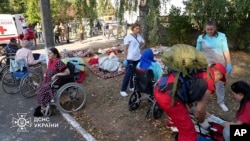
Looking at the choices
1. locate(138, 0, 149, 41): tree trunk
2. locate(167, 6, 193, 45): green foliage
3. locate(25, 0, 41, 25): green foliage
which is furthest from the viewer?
locate(25, 0, 41, 25): green foliage

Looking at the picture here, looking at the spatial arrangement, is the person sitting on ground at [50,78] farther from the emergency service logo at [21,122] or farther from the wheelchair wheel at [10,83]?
the wheelchair wheel at [10,83]

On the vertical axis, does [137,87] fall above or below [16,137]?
above

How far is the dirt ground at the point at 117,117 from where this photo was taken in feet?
14.1

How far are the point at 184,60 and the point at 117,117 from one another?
8.30 feet

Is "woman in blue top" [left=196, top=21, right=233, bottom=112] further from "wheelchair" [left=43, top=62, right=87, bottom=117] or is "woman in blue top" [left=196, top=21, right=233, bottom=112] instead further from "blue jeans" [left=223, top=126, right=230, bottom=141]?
"wheelchair" [left=43, top=62, right=87, bottom=117]

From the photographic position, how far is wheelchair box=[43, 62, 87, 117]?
5.18m

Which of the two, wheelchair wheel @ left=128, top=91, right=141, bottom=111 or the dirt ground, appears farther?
wheelchair wheel @ left=128, top=91, right=141, bottom=111

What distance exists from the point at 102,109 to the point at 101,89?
3.88 ft

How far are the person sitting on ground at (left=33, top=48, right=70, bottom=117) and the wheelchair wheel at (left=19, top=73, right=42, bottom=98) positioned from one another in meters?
1.25

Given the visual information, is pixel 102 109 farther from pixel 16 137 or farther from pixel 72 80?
pixel 16 137

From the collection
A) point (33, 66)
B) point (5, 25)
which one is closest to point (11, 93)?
point (33, 66)

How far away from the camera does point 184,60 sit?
269 centimetres

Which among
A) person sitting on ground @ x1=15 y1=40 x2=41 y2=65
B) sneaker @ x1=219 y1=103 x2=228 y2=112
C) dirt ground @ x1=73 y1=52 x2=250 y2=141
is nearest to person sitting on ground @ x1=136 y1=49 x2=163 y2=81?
dirt ground @ x1=73 y1=52 x2=250 y2=141

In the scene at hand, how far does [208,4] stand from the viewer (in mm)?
8844
